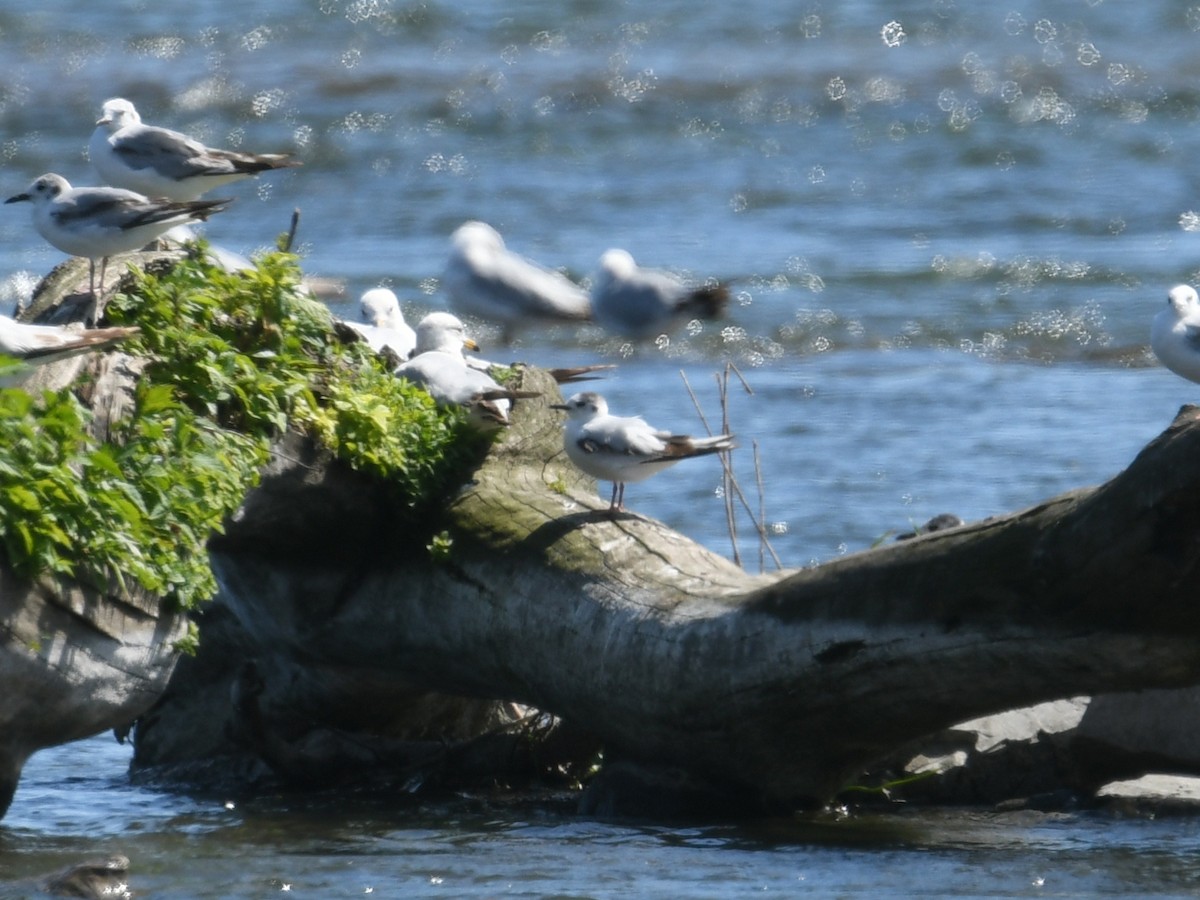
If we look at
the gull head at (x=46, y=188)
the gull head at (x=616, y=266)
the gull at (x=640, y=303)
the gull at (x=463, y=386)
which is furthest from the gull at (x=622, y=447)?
the gull head at (x=46, y=188)

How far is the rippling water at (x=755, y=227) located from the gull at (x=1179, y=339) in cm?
155

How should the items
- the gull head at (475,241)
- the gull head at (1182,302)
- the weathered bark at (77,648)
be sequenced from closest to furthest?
the weathered bark at (77,648) < the gull head at (1182,302) < the gull head at (475,241)

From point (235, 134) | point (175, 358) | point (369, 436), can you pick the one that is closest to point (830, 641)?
point (369, 436)

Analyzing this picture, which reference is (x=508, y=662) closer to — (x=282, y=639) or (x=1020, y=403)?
(x=282, y=639)

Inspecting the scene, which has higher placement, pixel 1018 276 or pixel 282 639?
pixel 1018 276

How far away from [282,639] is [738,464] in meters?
5.57

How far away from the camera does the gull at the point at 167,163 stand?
790 cm

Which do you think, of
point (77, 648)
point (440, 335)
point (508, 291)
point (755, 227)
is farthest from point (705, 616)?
point (755, 227)

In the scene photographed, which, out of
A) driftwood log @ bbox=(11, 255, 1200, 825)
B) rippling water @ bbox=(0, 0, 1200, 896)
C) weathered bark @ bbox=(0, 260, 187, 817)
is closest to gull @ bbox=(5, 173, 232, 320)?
weathered bark @ bbox=(0, 260, 187, 817)

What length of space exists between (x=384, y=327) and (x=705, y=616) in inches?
104

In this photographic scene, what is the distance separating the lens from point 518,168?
23312mm

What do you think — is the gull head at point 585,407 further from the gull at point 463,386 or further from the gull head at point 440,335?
the gull head at point 440,335

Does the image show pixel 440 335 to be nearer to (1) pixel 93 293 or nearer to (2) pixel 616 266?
(2) pixel 616 266

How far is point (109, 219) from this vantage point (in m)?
7.19
